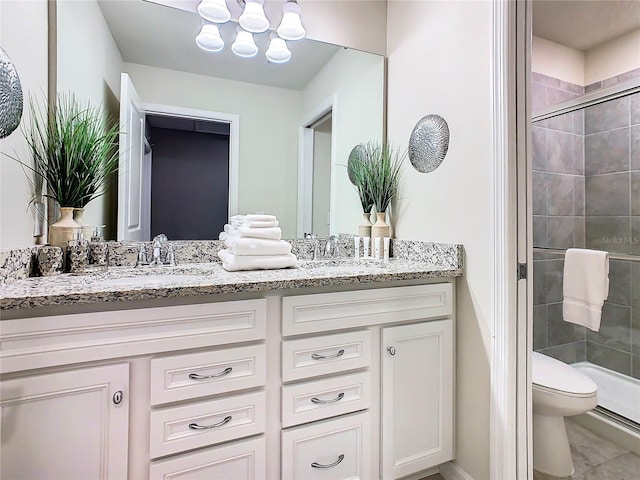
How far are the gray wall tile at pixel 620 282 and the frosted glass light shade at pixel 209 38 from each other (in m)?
2.72

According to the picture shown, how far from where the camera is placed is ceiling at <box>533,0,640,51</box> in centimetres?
195

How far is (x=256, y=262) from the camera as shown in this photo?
4.44 ft

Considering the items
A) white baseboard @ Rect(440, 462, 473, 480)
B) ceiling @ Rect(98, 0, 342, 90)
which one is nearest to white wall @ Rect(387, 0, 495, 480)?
white baseboard @ Rect(440, 462, 473, 480)

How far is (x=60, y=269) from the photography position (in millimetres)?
1196

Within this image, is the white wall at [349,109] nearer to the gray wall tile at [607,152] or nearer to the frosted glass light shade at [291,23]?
the frosted glass light shade at [291,23]

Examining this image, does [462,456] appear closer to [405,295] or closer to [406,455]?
[406,455]

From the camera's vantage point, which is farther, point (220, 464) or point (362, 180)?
point (362, 180)

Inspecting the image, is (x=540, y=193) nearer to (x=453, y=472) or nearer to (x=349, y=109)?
(x=349, y=109)

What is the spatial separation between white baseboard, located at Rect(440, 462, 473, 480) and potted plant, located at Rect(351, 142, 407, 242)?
41.3 inches

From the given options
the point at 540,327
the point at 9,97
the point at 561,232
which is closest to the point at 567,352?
the point at 540,327

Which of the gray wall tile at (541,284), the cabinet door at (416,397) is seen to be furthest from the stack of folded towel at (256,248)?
the gray wall tile at (541,284)

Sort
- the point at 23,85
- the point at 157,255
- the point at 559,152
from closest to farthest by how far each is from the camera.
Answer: the point at 23,85 → the point at 157,255 → the point at 559,152

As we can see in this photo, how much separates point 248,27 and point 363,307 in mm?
1363

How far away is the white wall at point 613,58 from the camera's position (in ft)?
7.23
